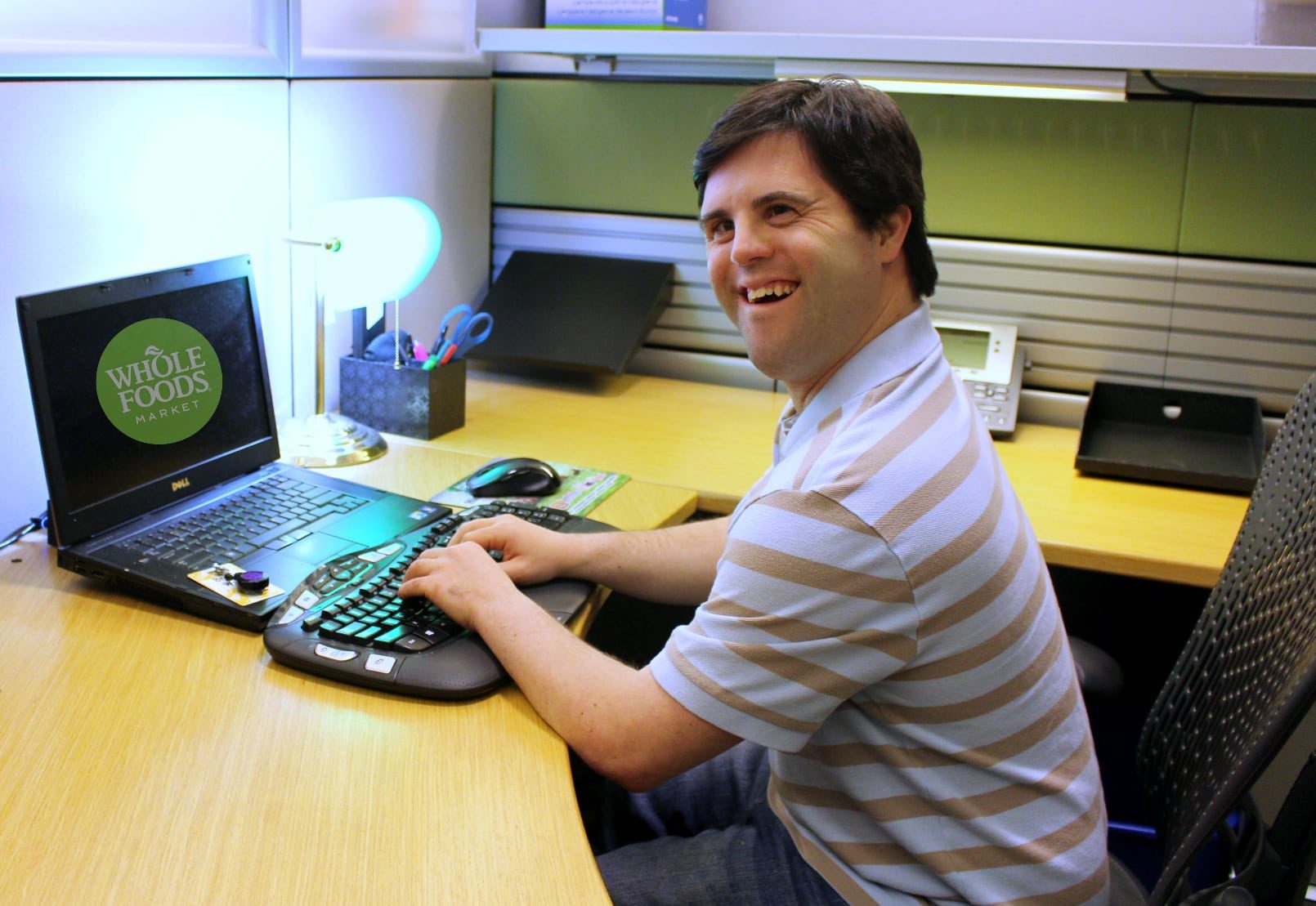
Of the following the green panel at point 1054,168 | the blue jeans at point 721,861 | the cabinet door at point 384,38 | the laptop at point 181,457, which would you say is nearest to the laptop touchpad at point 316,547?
the laptop at point 181,457

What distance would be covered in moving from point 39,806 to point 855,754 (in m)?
0.61

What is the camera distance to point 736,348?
2182 millimetres

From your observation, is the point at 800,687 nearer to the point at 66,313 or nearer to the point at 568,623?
the point at 568,623

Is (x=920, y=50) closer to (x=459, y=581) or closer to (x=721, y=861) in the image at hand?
(x=459, y=581)

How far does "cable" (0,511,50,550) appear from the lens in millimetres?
1295

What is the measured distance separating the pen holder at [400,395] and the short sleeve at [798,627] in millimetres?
895

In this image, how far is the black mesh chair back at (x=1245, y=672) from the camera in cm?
95

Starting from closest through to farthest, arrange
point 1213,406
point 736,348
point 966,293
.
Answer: point 1213,406
point 966,293
point 736,348

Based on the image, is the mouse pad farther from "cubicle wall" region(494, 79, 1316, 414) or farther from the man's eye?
"cubicle wall" region(494, 79, 1316, 414)

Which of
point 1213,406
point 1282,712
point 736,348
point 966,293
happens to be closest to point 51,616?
→ point 1282,712

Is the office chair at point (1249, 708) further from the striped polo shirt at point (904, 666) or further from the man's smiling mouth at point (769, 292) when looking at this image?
the man's smiling mouth at point (769, 292)

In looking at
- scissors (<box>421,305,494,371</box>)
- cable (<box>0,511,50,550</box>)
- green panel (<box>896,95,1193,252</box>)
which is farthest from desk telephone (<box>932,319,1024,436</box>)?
cable (<box>0,511,50,550</box>)

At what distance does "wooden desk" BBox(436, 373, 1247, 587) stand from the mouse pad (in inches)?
2.3

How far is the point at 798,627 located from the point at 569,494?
669mm
